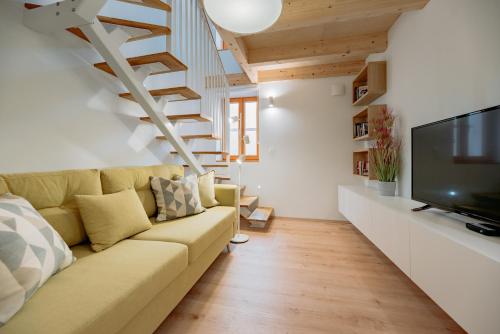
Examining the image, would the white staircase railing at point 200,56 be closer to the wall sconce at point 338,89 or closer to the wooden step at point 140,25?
the wooden step at point 140,25

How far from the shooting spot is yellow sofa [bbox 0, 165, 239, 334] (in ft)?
2.50

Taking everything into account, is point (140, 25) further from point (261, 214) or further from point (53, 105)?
point (261, 214)

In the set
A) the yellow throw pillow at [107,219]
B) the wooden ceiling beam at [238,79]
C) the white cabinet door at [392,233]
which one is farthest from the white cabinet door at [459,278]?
the wooden ceiling beam at [238,79]

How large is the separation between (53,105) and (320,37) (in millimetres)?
2966

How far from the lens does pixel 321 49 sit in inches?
114

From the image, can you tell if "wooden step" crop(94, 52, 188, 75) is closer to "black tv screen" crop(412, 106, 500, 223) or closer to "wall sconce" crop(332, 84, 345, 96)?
"black tv screen" crop(412, 106, 500, 223)

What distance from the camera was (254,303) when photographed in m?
1.54

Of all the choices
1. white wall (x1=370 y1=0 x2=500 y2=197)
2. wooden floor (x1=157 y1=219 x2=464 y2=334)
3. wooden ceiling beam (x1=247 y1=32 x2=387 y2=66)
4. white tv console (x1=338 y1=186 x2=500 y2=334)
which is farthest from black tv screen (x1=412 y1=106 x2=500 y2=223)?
wooden ceiling beam (x1=247 y1=32 x2=387 y2=66)

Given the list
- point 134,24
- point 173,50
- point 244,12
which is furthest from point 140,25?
point 244,12

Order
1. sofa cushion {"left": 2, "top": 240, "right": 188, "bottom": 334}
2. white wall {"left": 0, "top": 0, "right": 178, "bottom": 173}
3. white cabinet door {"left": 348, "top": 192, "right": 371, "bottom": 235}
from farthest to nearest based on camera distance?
1. white cabinet door {"left": 348, "top": 192, "right": 371, "bottom": 235}
2. white wall {"left": 0, "top": 0, "right": 178, "bottom": 173}
3. sofa cushion {"left": 2, "top": 240, "right": 188, "bottom": 334}

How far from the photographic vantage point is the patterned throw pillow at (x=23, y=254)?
0.74 metres

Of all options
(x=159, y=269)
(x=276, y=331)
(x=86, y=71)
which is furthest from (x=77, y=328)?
(x=86, y=71)

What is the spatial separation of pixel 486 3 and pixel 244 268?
2.65 metres

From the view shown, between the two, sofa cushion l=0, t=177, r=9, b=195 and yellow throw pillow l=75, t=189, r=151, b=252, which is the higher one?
sofa cushion l=0, t=177, r=9, b=195
